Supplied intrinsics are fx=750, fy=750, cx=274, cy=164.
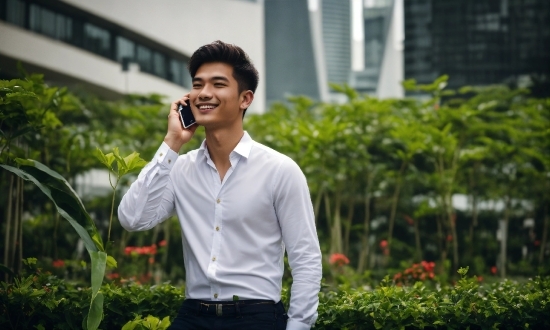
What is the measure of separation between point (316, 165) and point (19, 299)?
7405mm

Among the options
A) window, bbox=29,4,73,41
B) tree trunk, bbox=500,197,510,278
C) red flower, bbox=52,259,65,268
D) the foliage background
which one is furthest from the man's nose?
window, bbox=29,4,73,41

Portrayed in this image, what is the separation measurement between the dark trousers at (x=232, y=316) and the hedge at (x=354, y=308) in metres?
0.70

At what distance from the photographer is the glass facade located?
26125 millimetres

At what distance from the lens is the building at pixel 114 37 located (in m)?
26.0

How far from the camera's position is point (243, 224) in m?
2.67

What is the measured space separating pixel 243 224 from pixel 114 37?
30.1 m

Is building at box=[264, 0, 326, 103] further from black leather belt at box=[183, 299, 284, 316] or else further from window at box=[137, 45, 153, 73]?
black leather belt at box=[183, 299, 284, 316]

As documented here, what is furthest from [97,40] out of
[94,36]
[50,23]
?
[50,23]

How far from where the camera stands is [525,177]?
1215cm

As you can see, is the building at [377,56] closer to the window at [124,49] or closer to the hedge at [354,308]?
the window at [124,49]

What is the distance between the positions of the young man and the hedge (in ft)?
2.21

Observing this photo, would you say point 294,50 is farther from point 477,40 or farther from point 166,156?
point 166,156

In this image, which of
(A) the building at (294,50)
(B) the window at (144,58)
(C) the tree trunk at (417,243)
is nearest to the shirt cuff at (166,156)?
(C) the tree trunk at (417,243)

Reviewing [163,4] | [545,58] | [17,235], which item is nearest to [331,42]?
[545,58]
